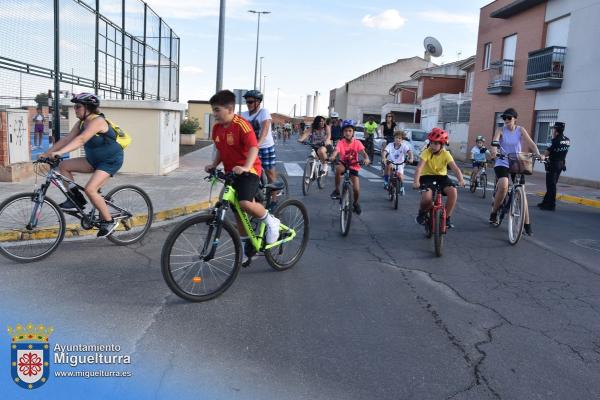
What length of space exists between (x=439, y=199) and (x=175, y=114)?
33.0 ft

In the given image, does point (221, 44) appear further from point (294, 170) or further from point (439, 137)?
point (439, 137)

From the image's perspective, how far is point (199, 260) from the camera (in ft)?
15.5

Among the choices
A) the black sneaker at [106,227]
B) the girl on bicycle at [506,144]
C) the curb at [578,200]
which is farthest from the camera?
the curb at [578,200]

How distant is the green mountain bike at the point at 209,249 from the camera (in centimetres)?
447

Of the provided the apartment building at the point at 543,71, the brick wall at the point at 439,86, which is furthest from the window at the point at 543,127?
the brick wall at the point at 439,86

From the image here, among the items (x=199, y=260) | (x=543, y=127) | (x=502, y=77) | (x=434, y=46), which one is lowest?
(x=199, y=260)

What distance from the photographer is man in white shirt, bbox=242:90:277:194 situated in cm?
771

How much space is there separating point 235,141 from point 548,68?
774 inches

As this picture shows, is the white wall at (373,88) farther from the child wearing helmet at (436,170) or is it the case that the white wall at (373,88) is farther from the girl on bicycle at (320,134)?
the child wearing helmet at (436,170)

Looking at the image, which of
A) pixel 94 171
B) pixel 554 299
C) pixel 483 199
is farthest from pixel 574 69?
pixel 94 171

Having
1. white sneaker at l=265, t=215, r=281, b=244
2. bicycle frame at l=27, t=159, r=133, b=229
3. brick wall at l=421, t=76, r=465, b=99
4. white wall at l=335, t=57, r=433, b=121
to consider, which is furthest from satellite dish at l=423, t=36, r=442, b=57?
white sneaker at l=265, t=215, r=281, b=244

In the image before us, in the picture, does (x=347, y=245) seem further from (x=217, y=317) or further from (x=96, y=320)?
(x=96, y=320)

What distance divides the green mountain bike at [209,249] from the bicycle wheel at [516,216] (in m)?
4.16

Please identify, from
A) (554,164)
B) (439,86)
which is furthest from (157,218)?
(439,86)
